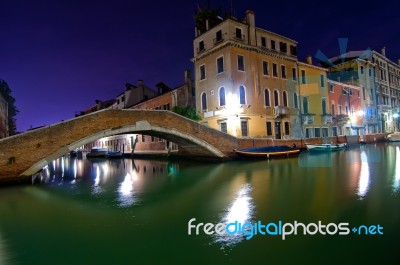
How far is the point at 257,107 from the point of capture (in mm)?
19281

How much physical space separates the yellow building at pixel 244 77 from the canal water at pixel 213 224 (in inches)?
406

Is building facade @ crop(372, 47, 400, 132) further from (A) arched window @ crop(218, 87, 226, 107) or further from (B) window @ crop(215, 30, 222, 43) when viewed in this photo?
(A) arched window @ crop(218, 87, 226, 107)

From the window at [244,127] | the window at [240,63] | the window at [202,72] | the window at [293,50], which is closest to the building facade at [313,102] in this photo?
the window at [293,50]

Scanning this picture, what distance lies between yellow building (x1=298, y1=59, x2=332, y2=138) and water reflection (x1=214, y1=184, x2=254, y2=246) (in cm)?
1742

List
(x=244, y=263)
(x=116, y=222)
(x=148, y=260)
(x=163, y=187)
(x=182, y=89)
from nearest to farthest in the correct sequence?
(x=244, y=263) < (x=148, y=260) < (x=116, y=222) < (x=163, y=187) < (x=182, y=89)

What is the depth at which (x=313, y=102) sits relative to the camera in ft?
80.1

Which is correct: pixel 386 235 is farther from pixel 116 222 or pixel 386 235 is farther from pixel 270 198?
pixel 116 222

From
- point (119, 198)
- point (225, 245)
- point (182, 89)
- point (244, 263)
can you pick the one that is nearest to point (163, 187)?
point (119, 198)

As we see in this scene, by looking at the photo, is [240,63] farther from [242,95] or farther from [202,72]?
[202,72]

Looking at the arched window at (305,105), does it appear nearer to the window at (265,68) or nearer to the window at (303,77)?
the window at (303,77)

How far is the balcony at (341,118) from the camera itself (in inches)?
1049

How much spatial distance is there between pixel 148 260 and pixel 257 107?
1671 cm

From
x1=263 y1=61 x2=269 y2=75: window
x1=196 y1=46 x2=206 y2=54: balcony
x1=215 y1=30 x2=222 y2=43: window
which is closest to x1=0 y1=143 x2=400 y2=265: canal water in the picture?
x1=263 y1=61 x2=269 y2=75: window

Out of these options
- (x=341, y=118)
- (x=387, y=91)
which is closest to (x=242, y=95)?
(x=341, y=118)
